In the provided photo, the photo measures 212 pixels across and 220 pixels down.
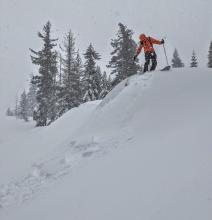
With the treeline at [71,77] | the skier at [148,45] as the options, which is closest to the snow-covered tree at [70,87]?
the treeline at [71,77]

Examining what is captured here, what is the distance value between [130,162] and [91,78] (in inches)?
1134

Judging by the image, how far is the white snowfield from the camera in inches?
237

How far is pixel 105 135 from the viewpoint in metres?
10.4

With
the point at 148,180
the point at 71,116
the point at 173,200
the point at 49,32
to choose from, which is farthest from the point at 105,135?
the point at 49,32

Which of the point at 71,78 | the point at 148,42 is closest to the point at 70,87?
the point at 71,78

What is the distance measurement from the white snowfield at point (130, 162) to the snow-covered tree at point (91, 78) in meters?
21.3

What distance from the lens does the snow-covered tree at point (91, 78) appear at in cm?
3541

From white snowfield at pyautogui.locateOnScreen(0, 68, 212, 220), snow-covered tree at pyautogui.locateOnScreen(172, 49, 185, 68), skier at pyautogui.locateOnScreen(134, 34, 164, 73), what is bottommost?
white snowfield at pyautogui.locateOnScreen(0, 68, 212, 220)

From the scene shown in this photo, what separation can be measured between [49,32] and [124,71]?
1202 centimetres

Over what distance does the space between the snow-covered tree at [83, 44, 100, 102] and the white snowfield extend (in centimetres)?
2129

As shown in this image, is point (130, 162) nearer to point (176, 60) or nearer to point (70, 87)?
point (70, 87)

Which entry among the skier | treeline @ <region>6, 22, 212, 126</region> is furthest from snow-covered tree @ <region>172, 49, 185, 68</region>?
the skier

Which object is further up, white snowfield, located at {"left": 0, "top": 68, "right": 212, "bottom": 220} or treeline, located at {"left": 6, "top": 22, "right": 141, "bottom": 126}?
treeline, located at {"left": 6, "top": 22, "right": 141, "bottom": 126}

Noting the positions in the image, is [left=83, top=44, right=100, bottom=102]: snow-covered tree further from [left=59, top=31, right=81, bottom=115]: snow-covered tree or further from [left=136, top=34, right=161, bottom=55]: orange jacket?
[left=136, top=34, right=161, bottom=55]: orange jacket
